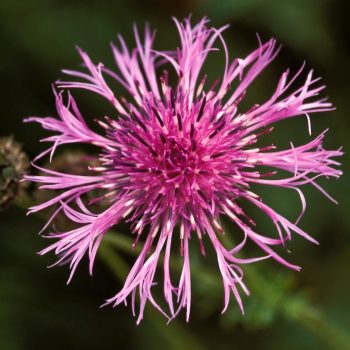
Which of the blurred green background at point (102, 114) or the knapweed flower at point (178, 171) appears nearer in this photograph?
the knapweed flower at point (178, 171)

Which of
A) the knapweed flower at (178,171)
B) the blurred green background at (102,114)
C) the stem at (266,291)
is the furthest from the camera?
the blurred green background at (102,114)

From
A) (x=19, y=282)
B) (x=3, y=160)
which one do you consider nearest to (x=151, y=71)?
(x=3, y=160)

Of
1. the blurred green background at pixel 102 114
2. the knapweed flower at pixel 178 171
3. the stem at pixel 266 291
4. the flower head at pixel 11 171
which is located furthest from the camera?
the blurred green background at pixel 102 114

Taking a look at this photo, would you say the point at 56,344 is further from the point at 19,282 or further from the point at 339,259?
the point at 339,259

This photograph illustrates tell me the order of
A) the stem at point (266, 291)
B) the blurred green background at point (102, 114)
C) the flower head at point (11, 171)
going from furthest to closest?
the blurred green background at point (102, 114) < the stem at point (266, 291) < the flower head at point (11, 171)

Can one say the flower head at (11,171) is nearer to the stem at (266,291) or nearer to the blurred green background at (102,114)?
the stem at (266,291)

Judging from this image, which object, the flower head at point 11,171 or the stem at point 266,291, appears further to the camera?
the stem at point 266,291

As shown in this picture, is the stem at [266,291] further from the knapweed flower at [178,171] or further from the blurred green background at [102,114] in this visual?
the blurred green background at [102,114]

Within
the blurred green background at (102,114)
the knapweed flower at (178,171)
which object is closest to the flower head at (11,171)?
the knapweed flower at (178,171)

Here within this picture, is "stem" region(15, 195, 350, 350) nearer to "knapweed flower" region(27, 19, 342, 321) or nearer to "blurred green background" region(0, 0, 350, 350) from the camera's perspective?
"knapweed flower" region(27, 19, 342, 321)
